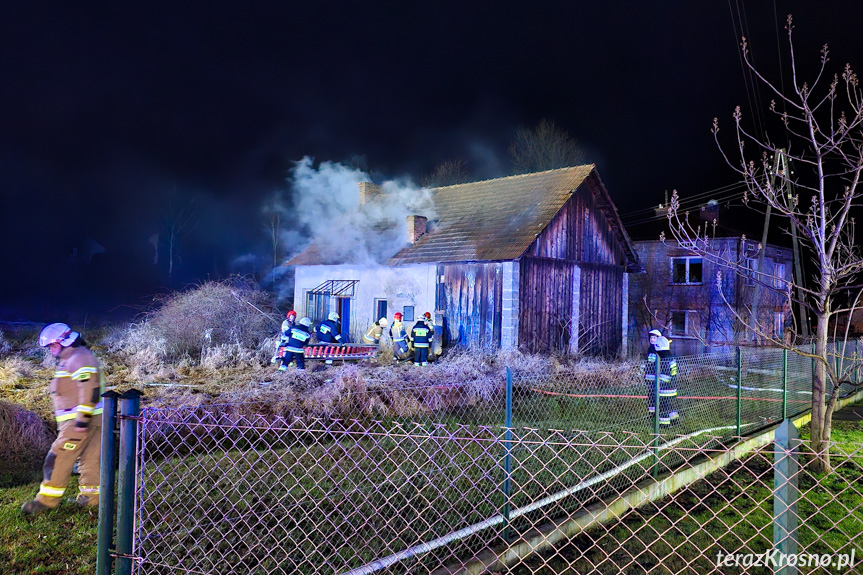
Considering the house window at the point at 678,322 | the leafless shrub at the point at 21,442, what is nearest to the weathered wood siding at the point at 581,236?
the house window at the point at 678,322

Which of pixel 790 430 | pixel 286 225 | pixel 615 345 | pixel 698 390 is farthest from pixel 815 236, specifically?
pixel 286 225

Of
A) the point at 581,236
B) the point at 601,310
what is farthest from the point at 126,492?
the point at 601,310

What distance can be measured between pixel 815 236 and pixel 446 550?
18.1ft

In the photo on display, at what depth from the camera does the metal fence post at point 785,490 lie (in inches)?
105

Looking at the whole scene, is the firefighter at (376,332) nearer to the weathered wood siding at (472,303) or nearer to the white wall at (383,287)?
the white wall at (383,287)

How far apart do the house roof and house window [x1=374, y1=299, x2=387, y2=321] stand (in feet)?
4.83

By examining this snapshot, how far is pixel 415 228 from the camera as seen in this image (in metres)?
20.7

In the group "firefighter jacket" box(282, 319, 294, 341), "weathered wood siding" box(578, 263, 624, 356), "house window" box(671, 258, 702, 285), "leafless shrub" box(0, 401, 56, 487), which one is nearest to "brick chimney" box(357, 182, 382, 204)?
"weathered wood siding" box(578, 263, 624, 356)

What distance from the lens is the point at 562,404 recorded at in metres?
11.4

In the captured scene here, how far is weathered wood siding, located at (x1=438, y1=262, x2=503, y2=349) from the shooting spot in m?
17.3

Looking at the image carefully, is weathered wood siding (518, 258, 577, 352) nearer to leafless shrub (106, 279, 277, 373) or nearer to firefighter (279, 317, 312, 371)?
firefighter (279, 317, 312, 371)

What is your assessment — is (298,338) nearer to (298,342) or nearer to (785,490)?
(298,342)

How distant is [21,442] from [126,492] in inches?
219

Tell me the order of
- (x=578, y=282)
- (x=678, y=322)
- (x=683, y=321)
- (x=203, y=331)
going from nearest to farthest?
(x=203, y=331), (x=578, y=282), (x=683, y=321), (x=678, y=322)
